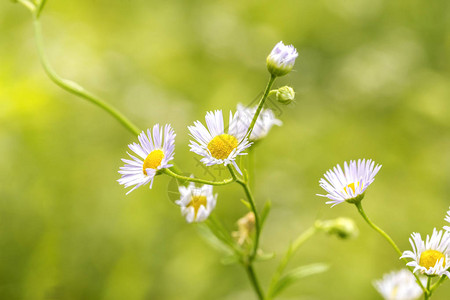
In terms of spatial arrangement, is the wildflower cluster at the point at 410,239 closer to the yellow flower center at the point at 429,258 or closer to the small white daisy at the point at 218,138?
the yellow flower center at the point at 429,258

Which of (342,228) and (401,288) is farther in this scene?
(342,228)

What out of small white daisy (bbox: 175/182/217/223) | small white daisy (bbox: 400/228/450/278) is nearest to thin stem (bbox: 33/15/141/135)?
small white daisy (bbox: 175/182/217/223)

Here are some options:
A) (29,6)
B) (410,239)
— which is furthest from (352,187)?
(29,6)

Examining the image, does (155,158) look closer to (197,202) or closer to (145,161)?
(145,161)

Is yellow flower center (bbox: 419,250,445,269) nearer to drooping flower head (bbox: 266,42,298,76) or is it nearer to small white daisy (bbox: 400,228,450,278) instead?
small white daisy (bbox: 400,228,450,278)

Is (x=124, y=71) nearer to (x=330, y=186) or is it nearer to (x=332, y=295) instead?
(x=332, y=295)

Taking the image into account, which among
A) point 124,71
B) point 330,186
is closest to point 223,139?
point 330,186

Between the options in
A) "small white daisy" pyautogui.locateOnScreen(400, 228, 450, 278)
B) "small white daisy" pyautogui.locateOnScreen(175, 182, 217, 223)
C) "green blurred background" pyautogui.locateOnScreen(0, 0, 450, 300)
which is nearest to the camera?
"small white daisy" pyautogui.locateOnScreen(400, 228, 450, 278)
